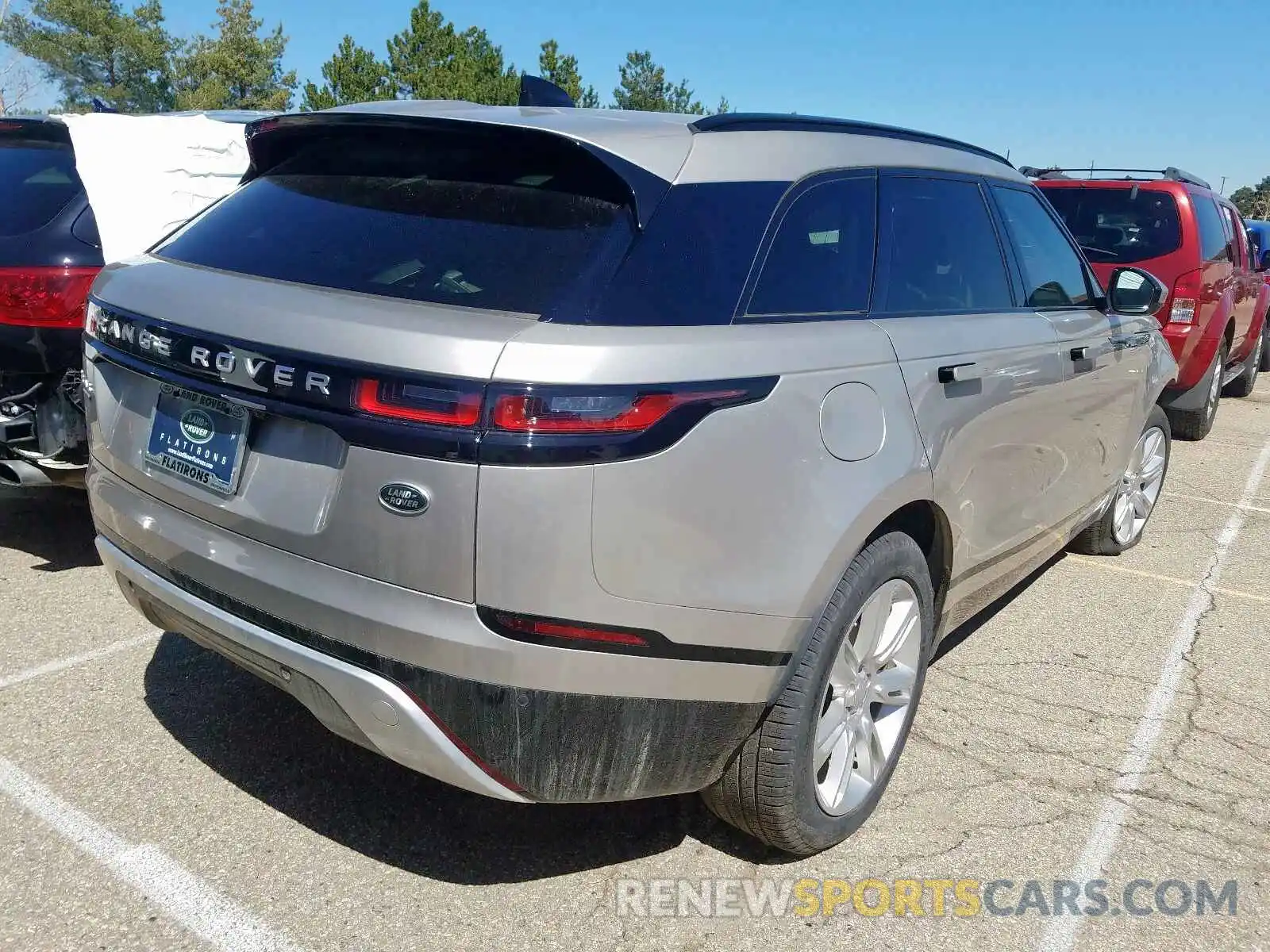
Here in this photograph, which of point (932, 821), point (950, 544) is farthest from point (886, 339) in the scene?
point (932, 821)

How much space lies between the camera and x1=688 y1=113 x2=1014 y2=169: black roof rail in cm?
253

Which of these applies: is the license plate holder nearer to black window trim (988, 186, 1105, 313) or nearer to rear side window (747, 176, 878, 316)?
rear side window (747, 176, 878, 316)

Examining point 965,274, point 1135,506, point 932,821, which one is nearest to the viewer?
point 932,821

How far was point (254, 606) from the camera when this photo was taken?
90.9 inches

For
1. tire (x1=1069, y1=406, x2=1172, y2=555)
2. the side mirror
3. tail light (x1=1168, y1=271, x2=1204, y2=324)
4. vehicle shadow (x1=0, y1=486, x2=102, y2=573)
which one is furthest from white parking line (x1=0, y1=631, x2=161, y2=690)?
tail light (x1=1168, y1=271, x2=1204, y2=324)

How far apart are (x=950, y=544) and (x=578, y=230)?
4.90 ft

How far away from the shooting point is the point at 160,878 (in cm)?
253

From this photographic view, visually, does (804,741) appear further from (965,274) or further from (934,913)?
(965,274)

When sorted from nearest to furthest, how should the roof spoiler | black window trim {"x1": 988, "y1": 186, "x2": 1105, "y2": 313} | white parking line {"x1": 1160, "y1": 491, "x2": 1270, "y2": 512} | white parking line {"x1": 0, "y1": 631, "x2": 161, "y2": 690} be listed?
the roof spoiler < white parking line {"x1": 0, "y1": 631, "x2": 161, "y2": 690} < black window trim {"x1": 988, "y1": 186, "x2": 1105, "y2": 313} < white parking line {"x1": 1160, "y1": 491, "x2": 1270, "y2": 512}

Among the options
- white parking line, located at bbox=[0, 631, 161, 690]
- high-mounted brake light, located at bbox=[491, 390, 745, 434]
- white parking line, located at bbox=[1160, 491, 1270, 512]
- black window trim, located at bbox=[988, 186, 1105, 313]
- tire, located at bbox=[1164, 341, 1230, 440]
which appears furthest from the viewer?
tire, located at bbox=[1164, 341, 1230, 440]

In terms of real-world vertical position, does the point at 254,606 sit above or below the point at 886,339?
below

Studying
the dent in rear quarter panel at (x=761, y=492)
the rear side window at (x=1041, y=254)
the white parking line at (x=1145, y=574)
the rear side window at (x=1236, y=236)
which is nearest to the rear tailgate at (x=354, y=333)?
the dent in rear quarter panel at (x=761, y=492)

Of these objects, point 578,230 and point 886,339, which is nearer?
point 578,230

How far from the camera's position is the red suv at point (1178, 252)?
24.9ft
